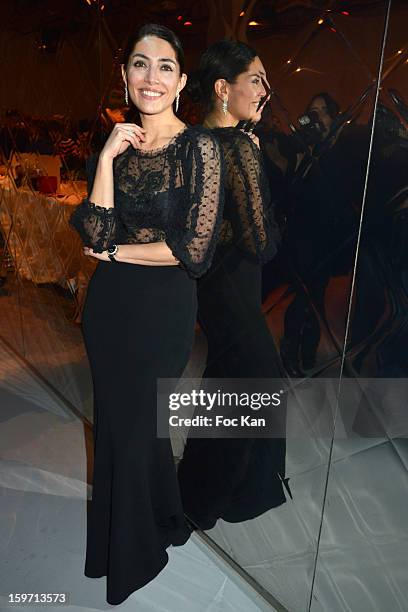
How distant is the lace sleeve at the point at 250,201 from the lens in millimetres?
1477

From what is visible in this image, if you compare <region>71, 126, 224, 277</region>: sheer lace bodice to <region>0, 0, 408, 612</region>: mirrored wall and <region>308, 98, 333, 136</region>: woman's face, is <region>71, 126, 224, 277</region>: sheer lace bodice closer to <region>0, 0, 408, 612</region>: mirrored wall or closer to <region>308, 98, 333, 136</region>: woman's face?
<region>0, 0, 408, 612</region>: mirrored wall

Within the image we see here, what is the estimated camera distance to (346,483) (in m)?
1.42

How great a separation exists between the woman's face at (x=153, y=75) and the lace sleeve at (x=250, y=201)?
0.76 ft

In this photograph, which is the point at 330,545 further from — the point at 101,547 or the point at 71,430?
the point at 71,430

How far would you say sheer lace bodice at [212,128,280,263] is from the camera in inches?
58.2

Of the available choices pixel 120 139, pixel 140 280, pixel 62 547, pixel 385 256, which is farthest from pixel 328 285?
pixel 62 547

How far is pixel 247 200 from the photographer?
5.04ft

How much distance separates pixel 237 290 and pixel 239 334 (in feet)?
0.43

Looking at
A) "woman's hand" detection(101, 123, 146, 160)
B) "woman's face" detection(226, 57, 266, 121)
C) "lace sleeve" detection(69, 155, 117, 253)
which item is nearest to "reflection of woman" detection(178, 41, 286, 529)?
"woman's face" detection(226, 57, 266, 121)

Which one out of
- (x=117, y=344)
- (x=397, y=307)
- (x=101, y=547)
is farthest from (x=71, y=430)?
(x=397, y=307)

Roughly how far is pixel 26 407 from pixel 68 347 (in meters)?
0.40

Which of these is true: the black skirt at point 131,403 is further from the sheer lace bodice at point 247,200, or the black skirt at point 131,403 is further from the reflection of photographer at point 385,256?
the reflection of photographer at point 385,256

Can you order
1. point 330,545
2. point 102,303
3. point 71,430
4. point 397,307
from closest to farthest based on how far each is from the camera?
point 397,307
point 330,545
point 102,303
point 71,430

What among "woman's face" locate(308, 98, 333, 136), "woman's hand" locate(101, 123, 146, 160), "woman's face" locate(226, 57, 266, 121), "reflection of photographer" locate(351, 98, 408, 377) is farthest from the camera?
"woman's hand" locate(101, 123, 146, 160)
